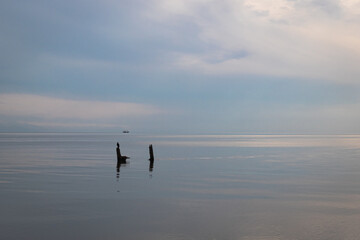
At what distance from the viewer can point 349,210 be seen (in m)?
19.7

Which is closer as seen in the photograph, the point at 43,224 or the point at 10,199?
the point at 43,224

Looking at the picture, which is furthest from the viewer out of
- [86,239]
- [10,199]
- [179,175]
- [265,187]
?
[179,175]

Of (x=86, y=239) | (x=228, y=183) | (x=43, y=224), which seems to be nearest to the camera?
(x=86, y=239)

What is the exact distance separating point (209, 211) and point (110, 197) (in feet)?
22.9

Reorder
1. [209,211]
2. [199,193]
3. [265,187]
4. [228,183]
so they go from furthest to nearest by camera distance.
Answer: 1. [228,183]
2. [265,187]
3. [199,193]
4. [209,211]

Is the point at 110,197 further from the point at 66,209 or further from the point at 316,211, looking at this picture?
the point at 316,211

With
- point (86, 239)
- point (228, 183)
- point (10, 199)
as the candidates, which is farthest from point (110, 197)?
point (228, 183)

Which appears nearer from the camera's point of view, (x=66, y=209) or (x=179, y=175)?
(x=66, y=209)

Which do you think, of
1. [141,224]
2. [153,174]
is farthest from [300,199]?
[153,174]

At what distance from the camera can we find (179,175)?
36062 millimetres

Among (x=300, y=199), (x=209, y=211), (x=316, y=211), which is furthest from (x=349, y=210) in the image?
(x=209, y=211)

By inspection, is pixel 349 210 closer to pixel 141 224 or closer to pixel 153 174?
pixel 141 224

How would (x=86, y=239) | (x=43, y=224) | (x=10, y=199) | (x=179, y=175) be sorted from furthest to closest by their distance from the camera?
(x=179, y=175), (x=10, y=199), (x=43, y=224), (x=86, y=239)

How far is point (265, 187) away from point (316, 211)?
8641 mm
